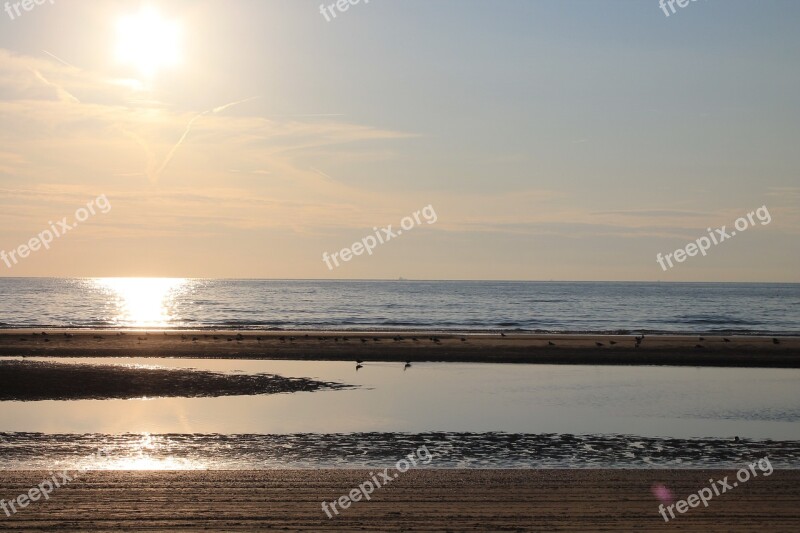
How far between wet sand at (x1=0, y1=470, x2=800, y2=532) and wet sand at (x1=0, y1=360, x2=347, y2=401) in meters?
13.9

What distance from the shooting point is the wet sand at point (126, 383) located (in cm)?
3009

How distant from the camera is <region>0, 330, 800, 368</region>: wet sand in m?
45.3

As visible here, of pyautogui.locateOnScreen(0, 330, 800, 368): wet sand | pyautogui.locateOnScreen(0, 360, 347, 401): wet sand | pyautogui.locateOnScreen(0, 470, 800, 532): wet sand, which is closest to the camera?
A: pyautogui.locateOnScreen(0, 470, 800, 532): wet sand

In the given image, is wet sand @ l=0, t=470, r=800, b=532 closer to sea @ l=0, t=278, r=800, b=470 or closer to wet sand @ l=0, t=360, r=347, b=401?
sea @ l=0, t=278, r=800, b=470

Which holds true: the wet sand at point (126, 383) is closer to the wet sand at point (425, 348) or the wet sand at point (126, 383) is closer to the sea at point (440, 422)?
the sea at point (440, 422)

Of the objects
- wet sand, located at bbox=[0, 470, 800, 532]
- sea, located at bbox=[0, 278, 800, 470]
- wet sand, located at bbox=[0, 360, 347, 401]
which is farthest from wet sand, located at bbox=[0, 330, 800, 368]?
wet sand, located at bbox=[0, 470, 800, 532]

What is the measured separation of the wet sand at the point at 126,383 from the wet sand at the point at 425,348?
8895 mm

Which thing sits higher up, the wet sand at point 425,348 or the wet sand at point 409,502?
the wet sand at point 425,348

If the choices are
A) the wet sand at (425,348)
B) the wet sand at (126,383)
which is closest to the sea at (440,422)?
the wet sand at (126,383)

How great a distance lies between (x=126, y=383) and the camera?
107ft

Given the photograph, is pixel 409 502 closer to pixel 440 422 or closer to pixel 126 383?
pixel 440 422

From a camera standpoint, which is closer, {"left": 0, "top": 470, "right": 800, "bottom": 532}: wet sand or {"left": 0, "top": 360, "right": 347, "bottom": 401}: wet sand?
{"left": 0, "top": 470, "right": 800, "bottom": 532}: wet sand

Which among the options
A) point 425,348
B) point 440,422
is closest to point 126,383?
point 440,422

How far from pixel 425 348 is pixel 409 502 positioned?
3530 centimetres
